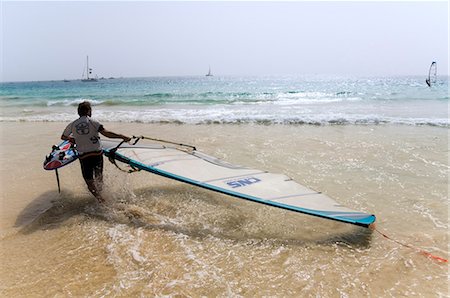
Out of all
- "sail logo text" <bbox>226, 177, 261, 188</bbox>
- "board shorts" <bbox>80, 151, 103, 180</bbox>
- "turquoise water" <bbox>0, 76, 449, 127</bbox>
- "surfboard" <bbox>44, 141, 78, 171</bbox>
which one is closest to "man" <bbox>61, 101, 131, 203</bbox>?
"board shorts" <bbox>80, 151, 103, 180</bbox>

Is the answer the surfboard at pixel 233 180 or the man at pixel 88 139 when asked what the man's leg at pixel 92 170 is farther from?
the surfboard at pixel 233 180

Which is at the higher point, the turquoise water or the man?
the turquoise water

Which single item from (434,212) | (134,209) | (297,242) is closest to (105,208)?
(134,209)

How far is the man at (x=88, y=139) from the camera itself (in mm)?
4574

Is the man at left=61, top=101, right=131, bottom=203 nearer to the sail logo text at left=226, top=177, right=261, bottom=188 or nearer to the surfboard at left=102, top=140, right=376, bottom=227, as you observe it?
the surfboard at left=102, top=140, right=376, bottom=227

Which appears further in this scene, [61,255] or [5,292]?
[61,255]

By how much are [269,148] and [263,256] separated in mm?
4966

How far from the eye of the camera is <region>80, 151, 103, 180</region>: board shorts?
15.3 ft

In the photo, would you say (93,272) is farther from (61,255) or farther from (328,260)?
(328,260)

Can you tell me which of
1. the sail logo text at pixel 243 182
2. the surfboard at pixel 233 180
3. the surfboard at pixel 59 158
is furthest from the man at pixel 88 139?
the sail logo text at pixel 243 182

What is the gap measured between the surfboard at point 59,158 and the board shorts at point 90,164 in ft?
0.62

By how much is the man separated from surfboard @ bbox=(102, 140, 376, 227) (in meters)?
0.34

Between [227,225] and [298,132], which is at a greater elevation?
[298,132]

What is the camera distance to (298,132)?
10789 mm
